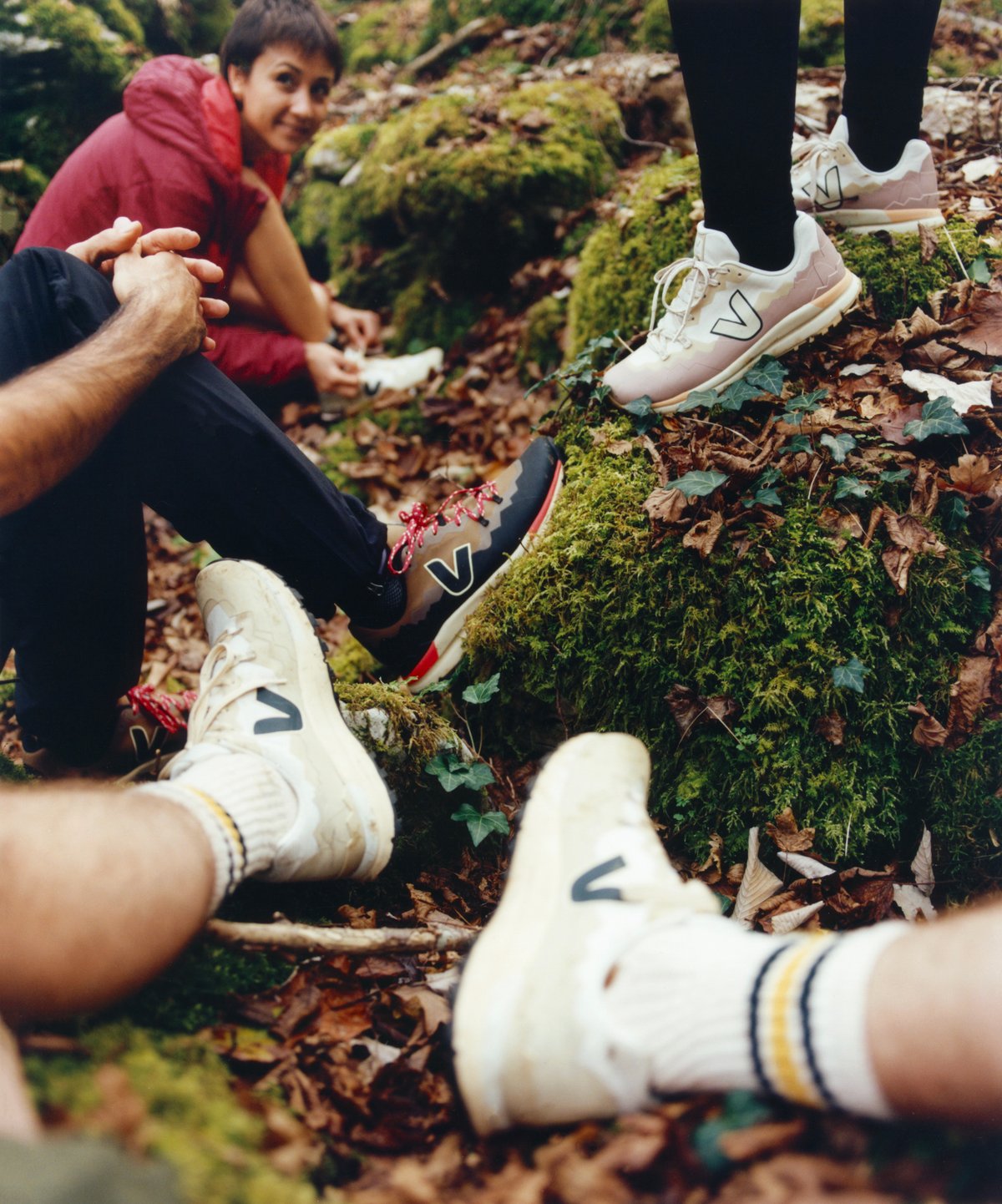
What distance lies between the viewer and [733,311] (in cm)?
238

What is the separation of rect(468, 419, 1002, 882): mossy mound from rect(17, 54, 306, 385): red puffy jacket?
2.83m

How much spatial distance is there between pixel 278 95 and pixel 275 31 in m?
0.29

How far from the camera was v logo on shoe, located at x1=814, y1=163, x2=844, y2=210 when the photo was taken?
2.71 metres

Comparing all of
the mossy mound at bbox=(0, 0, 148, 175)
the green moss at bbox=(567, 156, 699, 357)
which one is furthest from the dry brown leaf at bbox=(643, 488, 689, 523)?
the mossy mound at bbox=(0, 0, 148, 175)

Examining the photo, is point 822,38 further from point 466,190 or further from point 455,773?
point 455,773

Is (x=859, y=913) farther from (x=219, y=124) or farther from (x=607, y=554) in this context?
(x=219, y=124)

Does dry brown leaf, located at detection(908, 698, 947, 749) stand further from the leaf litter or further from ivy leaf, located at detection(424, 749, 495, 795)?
ivy leaf, located at detection(424, 749, 495, 795)

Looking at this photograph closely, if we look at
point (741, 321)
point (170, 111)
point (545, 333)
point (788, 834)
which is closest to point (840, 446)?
point (741, 321)

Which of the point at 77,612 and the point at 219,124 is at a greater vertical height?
the point at 219,124

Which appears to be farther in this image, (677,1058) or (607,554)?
(607,554)

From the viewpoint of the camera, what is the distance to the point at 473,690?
2328 millimetres

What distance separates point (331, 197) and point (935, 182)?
14.0 feet

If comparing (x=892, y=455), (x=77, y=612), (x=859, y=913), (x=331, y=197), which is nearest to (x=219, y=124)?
(x=331, y=197)

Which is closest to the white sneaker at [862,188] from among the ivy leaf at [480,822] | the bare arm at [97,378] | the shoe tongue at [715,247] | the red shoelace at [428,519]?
the shoe tongue at [715,247]
